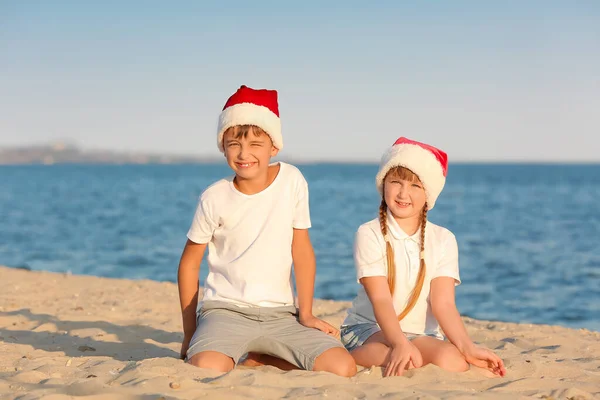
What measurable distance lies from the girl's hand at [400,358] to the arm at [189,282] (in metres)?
1.27

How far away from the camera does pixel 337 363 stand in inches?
155

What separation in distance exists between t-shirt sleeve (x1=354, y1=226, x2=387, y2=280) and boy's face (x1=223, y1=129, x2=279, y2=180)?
2.43 ft

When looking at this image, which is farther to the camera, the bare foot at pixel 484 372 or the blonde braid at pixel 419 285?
the blonde braid at pixel 419 285

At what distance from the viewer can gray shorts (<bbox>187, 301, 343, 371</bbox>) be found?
158 inches

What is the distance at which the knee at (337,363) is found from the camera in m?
3.92

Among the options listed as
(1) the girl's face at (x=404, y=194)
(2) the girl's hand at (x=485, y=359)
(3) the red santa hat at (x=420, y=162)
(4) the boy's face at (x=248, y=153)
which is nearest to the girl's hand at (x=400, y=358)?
(2) the girl's hand at (x=485, y=359)

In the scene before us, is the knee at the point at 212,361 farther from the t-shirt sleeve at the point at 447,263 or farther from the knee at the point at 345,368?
the t-shirt sleeve at the point at 447,263

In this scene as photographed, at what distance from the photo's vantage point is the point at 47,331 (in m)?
5.78

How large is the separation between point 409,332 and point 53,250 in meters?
15.0

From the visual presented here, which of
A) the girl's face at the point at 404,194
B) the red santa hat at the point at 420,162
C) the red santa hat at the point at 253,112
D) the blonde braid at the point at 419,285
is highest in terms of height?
the red santa hat at the point at 253,112

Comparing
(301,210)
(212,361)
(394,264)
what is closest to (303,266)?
(301,210)

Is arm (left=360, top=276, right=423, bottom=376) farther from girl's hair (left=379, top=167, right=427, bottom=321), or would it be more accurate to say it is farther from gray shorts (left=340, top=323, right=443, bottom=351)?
gray shorts (left=340, top=323, right=443, bottom=351)

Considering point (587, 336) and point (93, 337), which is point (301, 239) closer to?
point (93, 337)

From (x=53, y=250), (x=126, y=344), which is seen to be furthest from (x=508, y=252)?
(x=126, y=344)
